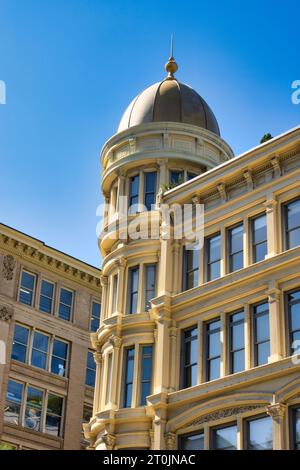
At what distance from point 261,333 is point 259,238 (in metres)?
3.77

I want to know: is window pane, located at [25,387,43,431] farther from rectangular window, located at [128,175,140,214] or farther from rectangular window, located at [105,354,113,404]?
rectangular window, located at [128,175,140,214]

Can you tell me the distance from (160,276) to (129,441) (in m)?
6.51

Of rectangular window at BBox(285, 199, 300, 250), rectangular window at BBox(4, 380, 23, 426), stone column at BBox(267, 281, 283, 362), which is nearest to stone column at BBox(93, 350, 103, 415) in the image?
stone column at BBox(267, 281, 283, 362)

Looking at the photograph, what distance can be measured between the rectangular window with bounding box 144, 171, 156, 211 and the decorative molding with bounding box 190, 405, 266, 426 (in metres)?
10.2

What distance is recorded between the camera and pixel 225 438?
3125 centimetres

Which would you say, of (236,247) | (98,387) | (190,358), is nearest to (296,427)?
(190,358)

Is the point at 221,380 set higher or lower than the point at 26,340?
lower

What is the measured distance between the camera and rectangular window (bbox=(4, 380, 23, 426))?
165 feet

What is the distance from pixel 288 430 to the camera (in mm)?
29391

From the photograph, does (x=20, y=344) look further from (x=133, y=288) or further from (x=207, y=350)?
(x=207, y=350)

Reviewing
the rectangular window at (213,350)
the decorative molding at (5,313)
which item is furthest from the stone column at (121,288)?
the decorative molding at (5,313)

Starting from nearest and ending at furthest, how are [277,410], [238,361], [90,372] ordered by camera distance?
[277,410], [238,361], [90,372]

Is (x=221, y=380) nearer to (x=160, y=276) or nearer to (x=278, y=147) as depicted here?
(x=160, y=276)
